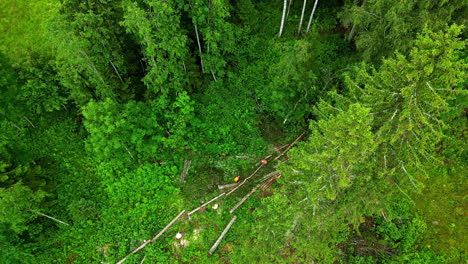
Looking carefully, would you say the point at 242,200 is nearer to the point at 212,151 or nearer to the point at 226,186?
the point at 226,186

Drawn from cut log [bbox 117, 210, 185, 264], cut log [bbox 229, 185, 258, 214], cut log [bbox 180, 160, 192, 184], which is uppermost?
cut log [bbox 180, 160, 192, 184]

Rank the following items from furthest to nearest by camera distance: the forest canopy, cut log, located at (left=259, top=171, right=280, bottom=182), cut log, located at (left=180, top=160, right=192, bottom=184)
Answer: cut log, located at (left=180, top=160, right=192, bottom=184) → cut log, located at (left=259, top=171, right=280, bottom=182) → the forest canopy

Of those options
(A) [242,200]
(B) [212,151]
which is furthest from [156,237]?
(B) [212,151]

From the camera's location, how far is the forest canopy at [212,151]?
376 inches

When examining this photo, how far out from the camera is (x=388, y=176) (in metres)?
9.71

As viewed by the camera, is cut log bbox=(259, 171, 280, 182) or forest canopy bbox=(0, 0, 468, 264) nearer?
forest canopy bbox=(0, 0, 468, 264)

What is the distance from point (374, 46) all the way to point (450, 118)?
613 centimetres

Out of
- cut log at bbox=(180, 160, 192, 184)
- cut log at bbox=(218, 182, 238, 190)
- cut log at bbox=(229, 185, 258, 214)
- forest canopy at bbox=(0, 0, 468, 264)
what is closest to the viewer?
forest canopy at bbox=(0, 0, 468, 264)

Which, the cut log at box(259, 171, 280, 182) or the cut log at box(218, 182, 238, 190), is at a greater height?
the cut log at box(259, 171, 280, 182)

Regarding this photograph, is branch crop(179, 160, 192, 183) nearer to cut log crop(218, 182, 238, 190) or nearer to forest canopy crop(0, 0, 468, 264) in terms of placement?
forest canopy crop(0, 0, 468, 264)

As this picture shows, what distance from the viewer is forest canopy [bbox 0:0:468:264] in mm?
9539

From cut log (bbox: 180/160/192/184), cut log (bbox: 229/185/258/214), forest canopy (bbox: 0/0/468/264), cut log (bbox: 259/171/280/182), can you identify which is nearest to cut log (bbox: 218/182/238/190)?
forest canopy (bbox: 0/0/468/264)

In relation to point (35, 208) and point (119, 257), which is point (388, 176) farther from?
point (35, 208)

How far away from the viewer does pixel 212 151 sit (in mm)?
16000
